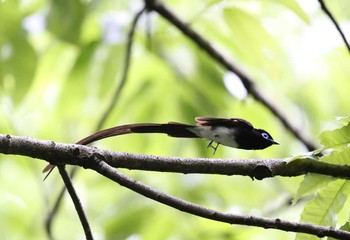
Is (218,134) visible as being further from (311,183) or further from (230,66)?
(230,66)

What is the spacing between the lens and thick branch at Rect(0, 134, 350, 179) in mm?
1081

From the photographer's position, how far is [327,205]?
123 cm

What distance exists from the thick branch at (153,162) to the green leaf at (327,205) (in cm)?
5

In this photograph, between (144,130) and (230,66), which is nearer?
(144,130)

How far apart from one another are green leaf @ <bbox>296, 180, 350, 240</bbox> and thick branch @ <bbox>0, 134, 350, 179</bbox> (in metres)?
0.05

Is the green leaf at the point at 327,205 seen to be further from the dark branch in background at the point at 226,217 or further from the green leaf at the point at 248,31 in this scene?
the green leaf at the point at 248,31

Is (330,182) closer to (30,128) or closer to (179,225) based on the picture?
(179,225)

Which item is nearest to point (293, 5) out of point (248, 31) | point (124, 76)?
point (248, 31)

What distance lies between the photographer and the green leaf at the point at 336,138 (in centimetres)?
121

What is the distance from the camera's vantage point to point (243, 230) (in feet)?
7.70

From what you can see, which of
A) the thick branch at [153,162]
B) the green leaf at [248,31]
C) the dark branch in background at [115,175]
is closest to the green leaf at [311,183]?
the thick branch at [153,162]

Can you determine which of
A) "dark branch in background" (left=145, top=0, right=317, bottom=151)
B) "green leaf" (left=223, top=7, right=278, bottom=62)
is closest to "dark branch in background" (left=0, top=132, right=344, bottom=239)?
"green leaf" (left=223, top=7, right=278, bottom=62)

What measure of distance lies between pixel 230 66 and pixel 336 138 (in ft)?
4.34

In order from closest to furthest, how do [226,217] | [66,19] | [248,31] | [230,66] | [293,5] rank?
[226,217], [293,5], [248,31], [66,19], [230,66]
